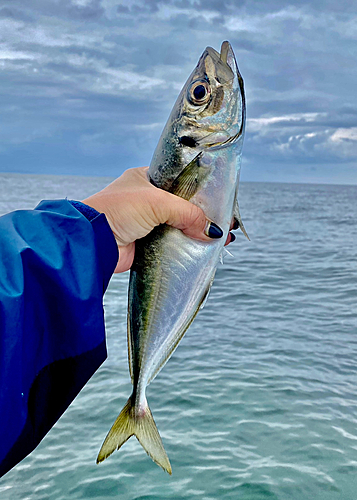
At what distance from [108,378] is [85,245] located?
5595 millimetres

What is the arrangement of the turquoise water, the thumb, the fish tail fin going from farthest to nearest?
the turquoise water, the fish tail fin, the thumb

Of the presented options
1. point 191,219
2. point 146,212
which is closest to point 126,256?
point 146,212

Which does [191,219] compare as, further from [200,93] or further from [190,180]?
[200,93]

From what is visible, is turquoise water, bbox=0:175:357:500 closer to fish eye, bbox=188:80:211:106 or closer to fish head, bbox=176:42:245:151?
fish head, bbox=176:42:245:151

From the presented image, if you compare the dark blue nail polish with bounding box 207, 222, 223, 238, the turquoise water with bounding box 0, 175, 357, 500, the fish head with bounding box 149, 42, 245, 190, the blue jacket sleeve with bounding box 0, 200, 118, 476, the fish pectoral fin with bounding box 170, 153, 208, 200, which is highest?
the fish head with bounding box 149, 42, 245, 190

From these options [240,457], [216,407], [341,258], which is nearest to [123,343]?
[216,407]

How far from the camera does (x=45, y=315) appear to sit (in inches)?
71.5

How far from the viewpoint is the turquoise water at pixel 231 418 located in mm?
4887

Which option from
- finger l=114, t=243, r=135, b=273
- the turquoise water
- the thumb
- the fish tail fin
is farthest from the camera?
the turquoise water

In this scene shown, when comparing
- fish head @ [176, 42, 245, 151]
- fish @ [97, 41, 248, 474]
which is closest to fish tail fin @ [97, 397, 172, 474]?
fish @ [97, 41, 248, 474]

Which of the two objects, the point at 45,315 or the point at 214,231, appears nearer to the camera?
the point at 45,315

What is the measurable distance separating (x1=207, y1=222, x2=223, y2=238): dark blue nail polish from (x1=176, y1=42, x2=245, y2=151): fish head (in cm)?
38

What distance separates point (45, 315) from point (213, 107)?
128 cm

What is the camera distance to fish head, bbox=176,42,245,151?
2.39 meters
